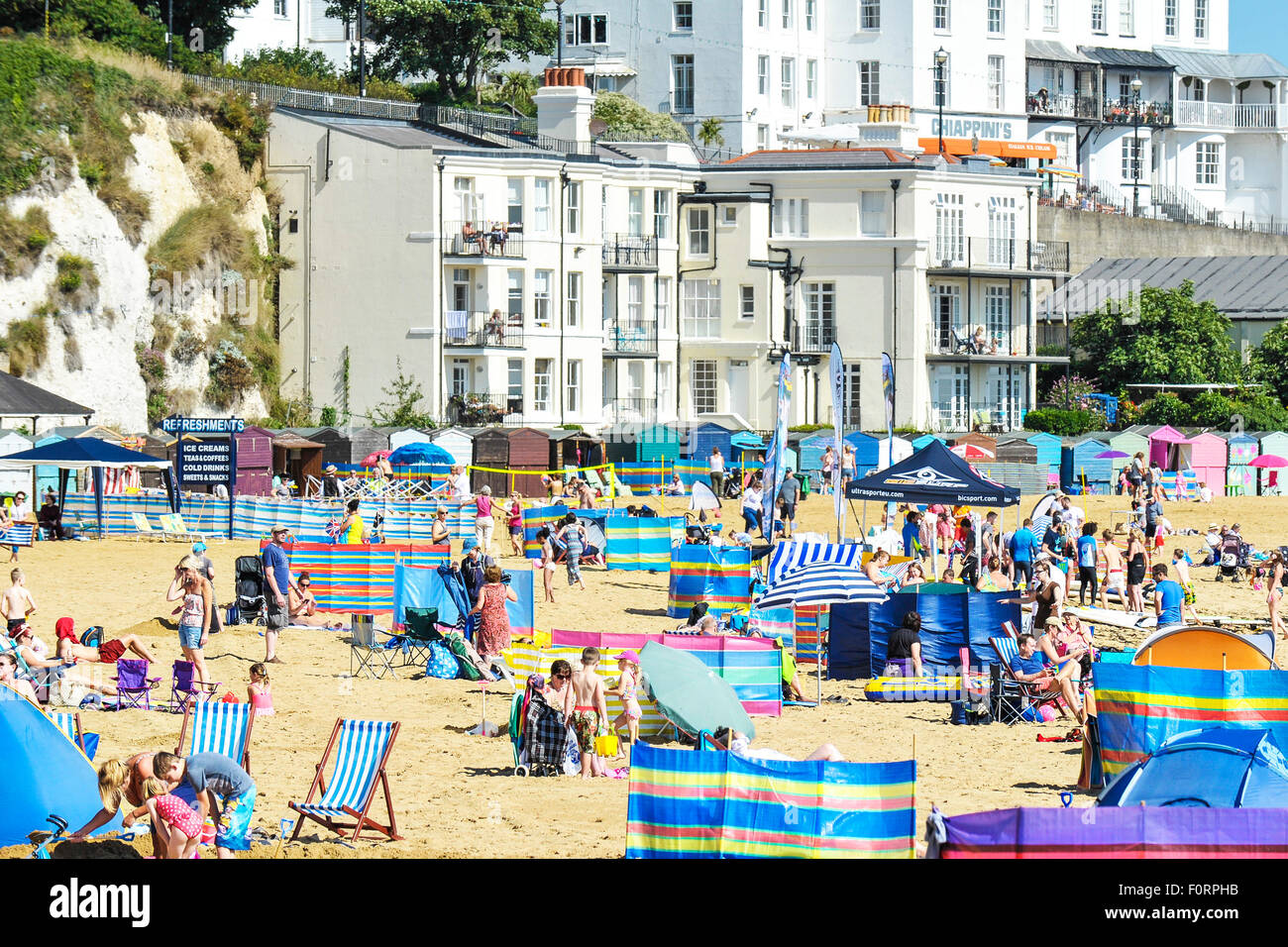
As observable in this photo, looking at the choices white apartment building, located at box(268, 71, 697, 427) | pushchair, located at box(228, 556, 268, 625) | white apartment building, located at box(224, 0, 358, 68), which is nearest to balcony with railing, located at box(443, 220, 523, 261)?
white apartment building, located at box(268, 71, 697, 427)

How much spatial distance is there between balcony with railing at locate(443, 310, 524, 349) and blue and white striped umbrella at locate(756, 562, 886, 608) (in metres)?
33.3

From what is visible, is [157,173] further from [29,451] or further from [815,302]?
[29,451]

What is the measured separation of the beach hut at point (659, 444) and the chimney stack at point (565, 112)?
909cm

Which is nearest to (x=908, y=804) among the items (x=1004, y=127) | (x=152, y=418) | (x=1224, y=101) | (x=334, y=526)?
(x=334, y=526)

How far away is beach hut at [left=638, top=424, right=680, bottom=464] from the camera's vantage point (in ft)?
163

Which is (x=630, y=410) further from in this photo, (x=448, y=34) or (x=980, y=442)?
(x=448, y=34)

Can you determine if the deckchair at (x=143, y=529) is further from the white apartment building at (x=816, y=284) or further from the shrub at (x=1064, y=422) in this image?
the shrub at (x=1064, y=422)

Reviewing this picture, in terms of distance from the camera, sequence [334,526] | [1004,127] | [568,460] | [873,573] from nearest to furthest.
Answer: [873,573] → [334,526] → [568,460] → [1004,127]

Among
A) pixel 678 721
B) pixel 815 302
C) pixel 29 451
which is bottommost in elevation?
pixel 678 721

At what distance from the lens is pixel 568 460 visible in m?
48.4

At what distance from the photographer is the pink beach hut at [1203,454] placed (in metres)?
48.5

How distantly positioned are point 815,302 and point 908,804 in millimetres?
47934
